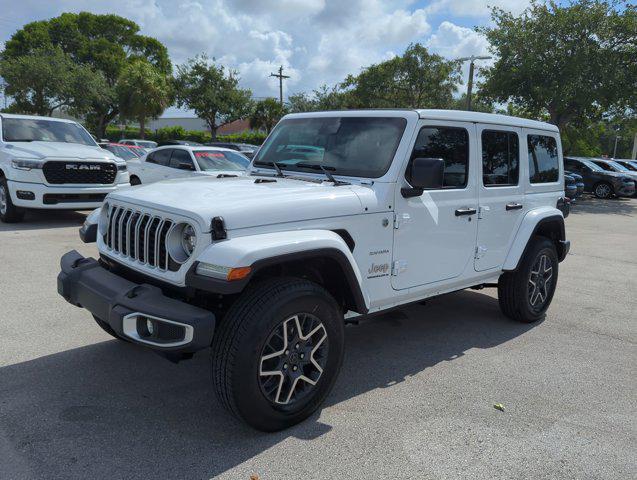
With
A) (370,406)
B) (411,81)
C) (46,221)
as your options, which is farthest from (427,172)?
(411,81)

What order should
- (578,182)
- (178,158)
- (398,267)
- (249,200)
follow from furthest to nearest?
(578,182) → (178,158) → (398,267) → (249,200)

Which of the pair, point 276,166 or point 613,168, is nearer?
point 276,166

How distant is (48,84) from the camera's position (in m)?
30.2

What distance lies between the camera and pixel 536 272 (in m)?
5.21

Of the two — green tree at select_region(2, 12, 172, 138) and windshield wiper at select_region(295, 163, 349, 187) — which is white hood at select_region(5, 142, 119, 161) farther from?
green tree at select_region(2, 12, 172, 138)

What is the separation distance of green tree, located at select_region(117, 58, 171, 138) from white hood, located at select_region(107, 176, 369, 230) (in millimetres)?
33158

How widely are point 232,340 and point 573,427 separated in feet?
7.29

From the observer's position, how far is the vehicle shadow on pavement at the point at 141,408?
284 centimetres

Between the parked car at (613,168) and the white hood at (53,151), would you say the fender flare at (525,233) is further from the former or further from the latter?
the parked car at (613,168)

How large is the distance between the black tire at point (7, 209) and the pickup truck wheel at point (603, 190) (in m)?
20.6

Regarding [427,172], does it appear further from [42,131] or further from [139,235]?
[42,131]

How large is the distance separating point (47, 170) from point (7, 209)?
122 centimetres

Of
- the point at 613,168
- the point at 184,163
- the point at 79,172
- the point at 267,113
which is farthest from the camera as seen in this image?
the point at 267,113

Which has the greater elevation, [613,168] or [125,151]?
[125,151]
